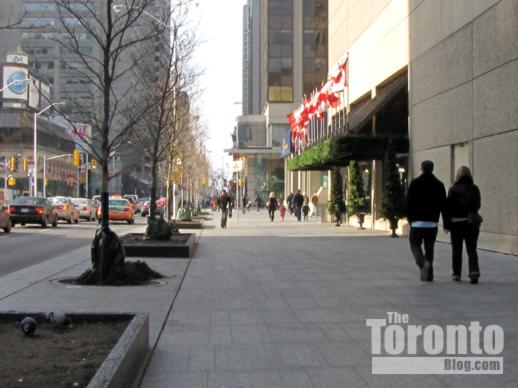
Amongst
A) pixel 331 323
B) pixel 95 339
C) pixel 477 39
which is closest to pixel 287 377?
pixel 95 339

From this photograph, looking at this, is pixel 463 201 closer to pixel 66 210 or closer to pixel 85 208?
pixel 66 210

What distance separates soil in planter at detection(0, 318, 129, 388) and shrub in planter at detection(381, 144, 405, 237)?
17737 millimetres

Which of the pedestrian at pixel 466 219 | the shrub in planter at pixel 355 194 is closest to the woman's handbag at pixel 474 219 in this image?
the pedestrian at pixel 466 219

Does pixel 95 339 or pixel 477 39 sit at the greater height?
pixel 477 39

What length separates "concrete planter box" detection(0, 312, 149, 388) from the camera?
4793 mm

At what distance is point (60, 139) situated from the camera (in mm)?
105812

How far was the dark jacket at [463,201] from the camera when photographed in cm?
1160

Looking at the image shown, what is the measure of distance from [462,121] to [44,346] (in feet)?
49.9

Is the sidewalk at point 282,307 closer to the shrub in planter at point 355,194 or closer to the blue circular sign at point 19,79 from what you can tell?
the blue circular sign at point 19,79

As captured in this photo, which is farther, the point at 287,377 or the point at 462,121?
the point at 462,121

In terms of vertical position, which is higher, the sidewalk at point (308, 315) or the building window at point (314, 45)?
the building window at point (314, 45)

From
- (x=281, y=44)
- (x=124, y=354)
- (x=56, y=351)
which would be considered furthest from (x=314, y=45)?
(x=124, y=354)

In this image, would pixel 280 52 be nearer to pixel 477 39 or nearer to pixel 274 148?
pixel 274 148

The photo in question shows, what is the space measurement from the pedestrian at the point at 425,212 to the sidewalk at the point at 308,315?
46cm
